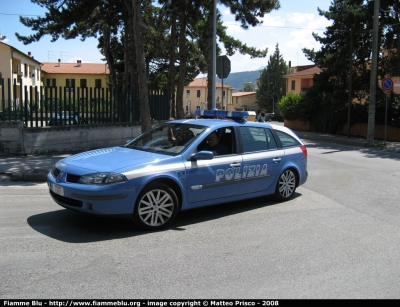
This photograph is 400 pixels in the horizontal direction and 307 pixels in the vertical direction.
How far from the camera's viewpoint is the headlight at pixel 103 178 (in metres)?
5.50

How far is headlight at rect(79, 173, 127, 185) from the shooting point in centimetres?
550

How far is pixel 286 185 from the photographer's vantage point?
313 inches

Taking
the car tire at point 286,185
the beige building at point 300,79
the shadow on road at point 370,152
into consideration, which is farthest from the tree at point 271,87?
the car tire at point 286,185

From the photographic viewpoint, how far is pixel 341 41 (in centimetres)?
2862

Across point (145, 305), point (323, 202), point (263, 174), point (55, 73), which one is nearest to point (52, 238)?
point (145, 305)

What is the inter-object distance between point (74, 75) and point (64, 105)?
6735cm

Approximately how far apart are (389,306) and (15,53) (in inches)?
2075

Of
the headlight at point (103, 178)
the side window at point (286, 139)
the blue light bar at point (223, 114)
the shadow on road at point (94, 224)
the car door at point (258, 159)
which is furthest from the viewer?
the side window at point (286, 139)

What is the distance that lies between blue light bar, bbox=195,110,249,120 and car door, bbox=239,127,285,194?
0.99 feet

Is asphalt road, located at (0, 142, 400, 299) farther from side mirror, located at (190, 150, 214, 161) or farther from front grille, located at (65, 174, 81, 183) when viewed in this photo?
side mirror, located at (190, 150, 214, 161)

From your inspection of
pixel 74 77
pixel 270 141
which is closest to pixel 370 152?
pixel 270 141

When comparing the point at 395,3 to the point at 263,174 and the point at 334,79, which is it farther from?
the point at 263,174

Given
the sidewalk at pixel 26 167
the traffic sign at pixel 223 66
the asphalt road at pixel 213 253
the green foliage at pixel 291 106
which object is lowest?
the asphalt road at pixel 213 253

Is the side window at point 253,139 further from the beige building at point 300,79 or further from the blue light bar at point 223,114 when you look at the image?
the beige building at point 300,79
